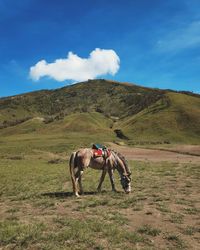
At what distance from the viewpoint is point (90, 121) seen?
5507 inches

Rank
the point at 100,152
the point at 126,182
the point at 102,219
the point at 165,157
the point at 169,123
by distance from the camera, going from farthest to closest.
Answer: the point at 169,123, the point at 165,157, the point at 100,152, the point at 126,182, the point at 102,219

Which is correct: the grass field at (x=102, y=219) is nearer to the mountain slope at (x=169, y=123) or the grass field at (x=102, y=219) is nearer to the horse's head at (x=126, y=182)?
the horse's head at (x=126, y=182)

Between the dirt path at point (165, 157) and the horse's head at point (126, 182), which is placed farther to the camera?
the dirt path at point (165, 157)

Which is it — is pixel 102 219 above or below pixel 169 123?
below

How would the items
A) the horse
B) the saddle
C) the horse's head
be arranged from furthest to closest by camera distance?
1. the saddle
2. the horse's head
3. the horse

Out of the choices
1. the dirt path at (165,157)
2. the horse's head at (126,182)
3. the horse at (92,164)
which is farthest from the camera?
the dirt path at (165,157)

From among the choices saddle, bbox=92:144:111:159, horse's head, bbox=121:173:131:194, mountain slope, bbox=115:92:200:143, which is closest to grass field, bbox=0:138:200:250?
horse's head, bbox=121:173:131:194

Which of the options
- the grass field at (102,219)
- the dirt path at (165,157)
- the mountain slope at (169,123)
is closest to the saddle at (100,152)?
the grass field at (102,219)

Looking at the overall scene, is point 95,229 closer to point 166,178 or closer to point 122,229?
point 122,229

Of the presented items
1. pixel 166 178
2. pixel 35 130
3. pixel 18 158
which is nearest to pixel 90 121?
pixel 35 130

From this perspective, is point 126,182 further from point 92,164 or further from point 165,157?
point 165,157

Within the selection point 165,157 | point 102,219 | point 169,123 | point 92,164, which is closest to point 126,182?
point 92,164

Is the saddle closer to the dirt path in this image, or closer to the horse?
the horse

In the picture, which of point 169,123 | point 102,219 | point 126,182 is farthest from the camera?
point 169,123
